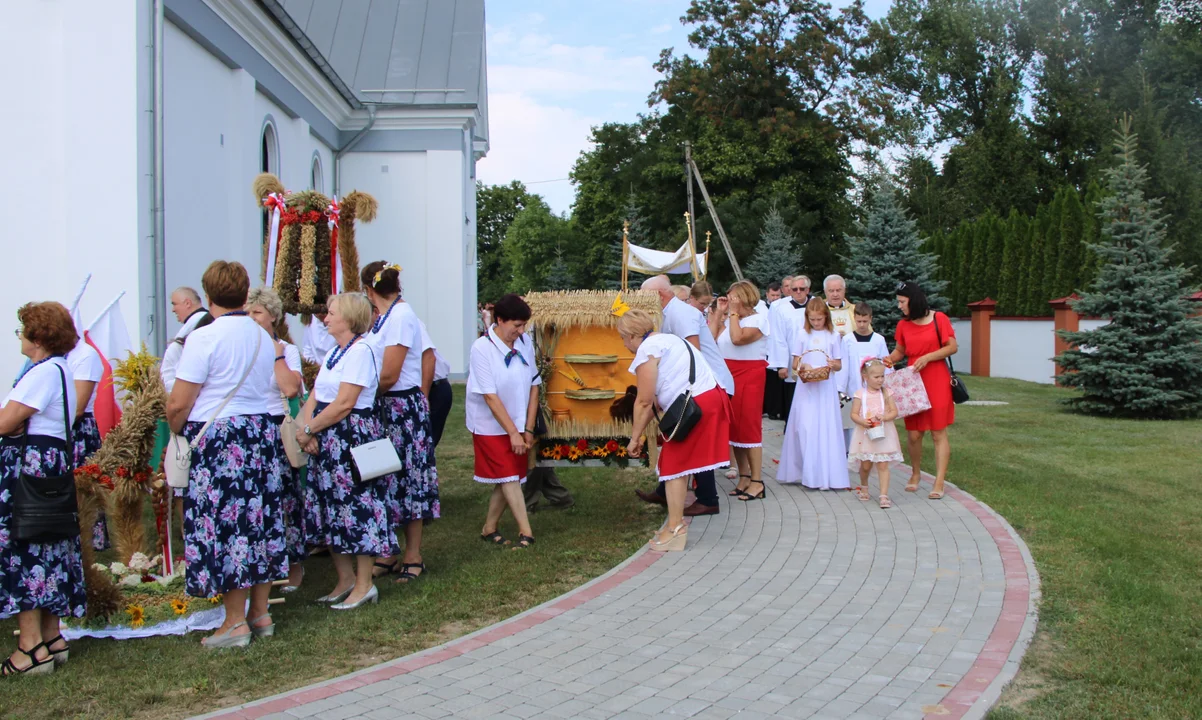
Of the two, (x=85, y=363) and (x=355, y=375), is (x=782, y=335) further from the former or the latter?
(x=85, y=363)

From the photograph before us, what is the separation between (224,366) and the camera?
5.11m

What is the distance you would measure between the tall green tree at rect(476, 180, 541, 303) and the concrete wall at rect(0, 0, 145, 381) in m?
70.8

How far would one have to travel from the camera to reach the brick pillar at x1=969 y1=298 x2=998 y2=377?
2609 cm

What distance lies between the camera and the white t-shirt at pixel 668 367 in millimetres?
6789

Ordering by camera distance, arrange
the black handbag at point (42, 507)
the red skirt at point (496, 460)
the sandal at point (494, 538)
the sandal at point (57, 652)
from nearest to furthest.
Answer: the black handbag at point (42, 507) < the sandal at point (57, 652) < the red skirt at point (496, 460) < the sandal at point (494, 538)

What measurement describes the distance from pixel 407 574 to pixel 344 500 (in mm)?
1009

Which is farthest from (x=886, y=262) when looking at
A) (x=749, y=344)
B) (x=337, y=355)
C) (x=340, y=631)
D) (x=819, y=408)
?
(x=340, y=631)

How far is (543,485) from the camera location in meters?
8.97

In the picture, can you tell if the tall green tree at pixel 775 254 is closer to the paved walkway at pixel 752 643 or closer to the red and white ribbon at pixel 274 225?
the red and white ribbon at pixel 274 225

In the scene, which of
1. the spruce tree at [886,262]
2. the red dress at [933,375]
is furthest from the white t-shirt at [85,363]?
the spruce tree at [886,262]

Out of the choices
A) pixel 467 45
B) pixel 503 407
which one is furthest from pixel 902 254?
pixel 503 407

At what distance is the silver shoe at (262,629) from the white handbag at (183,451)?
83 cm

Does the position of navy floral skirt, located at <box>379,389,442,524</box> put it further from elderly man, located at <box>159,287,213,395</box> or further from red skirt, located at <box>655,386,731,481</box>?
red skirt, located at <box>655,386,731,481</box>

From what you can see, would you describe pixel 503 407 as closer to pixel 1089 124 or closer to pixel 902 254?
pixel 902 254
